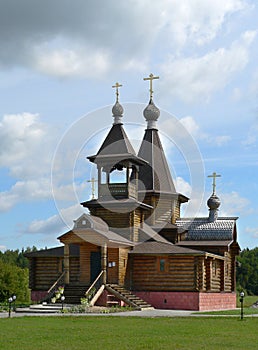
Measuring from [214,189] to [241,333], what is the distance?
24.0 meters

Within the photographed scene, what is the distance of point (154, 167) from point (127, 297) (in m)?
10.6

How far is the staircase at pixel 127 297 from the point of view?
97.4 ft

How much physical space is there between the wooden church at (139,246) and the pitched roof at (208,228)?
0.06 metres

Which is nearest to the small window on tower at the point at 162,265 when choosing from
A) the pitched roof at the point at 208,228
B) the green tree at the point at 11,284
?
the pitched roof at the point at 208,228

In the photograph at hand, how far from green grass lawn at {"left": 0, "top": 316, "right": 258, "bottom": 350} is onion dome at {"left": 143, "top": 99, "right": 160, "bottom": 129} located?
19.8 metres

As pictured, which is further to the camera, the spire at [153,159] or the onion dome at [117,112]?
the spire at [153,159]

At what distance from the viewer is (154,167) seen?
3866 centimetres

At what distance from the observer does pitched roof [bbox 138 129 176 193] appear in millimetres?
38062

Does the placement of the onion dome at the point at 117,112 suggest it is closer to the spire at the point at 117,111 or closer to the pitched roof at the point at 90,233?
the spire at the point at 117,111

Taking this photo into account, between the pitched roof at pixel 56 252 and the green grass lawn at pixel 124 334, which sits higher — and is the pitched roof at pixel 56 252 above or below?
above

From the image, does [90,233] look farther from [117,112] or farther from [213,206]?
[213,206]

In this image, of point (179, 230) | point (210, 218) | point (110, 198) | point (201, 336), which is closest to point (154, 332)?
point (201, 336)

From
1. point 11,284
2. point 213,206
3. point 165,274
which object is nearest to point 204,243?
point 213,206

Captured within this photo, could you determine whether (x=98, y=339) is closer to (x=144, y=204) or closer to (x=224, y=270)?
(x=144, y=204)
